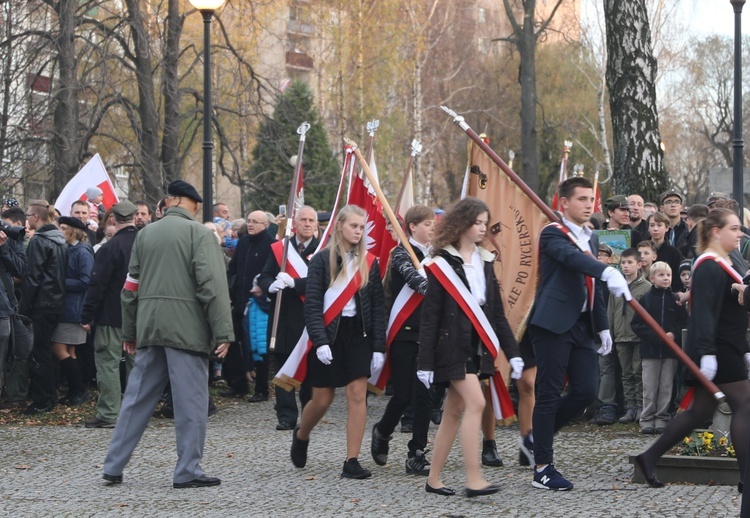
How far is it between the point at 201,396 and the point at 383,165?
41707 millimetres

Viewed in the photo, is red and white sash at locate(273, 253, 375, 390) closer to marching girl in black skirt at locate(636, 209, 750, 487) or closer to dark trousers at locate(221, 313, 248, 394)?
marching girl in black skirt at locate(636, 209, 750, 487)

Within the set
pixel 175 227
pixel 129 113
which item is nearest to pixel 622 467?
pixel 175 227

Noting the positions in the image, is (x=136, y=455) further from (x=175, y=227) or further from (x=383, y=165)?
(x=383, y=165)

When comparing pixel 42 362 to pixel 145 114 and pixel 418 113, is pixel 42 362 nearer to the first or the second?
pixel 145 114

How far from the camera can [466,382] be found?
25.8 feet

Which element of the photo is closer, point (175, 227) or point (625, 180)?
point (175, 227)

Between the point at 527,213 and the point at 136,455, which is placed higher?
the point at 527,213

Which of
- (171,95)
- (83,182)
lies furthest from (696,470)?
(171,95)

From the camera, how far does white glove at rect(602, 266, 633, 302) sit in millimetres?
7652

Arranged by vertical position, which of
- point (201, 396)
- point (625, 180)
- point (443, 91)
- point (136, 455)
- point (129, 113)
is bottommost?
point (136, 455)

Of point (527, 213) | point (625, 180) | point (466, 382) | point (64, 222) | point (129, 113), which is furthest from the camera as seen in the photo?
point (129, 113)

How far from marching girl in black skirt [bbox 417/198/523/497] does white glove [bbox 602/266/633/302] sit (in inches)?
32.3

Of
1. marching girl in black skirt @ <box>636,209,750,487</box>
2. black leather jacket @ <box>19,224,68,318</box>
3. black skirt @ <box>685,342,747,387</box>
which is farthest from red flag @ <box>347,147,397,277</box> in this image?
black skirt @ <box>685,342,747,387</box>

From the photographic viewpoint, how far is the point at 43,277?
41.5 ft
